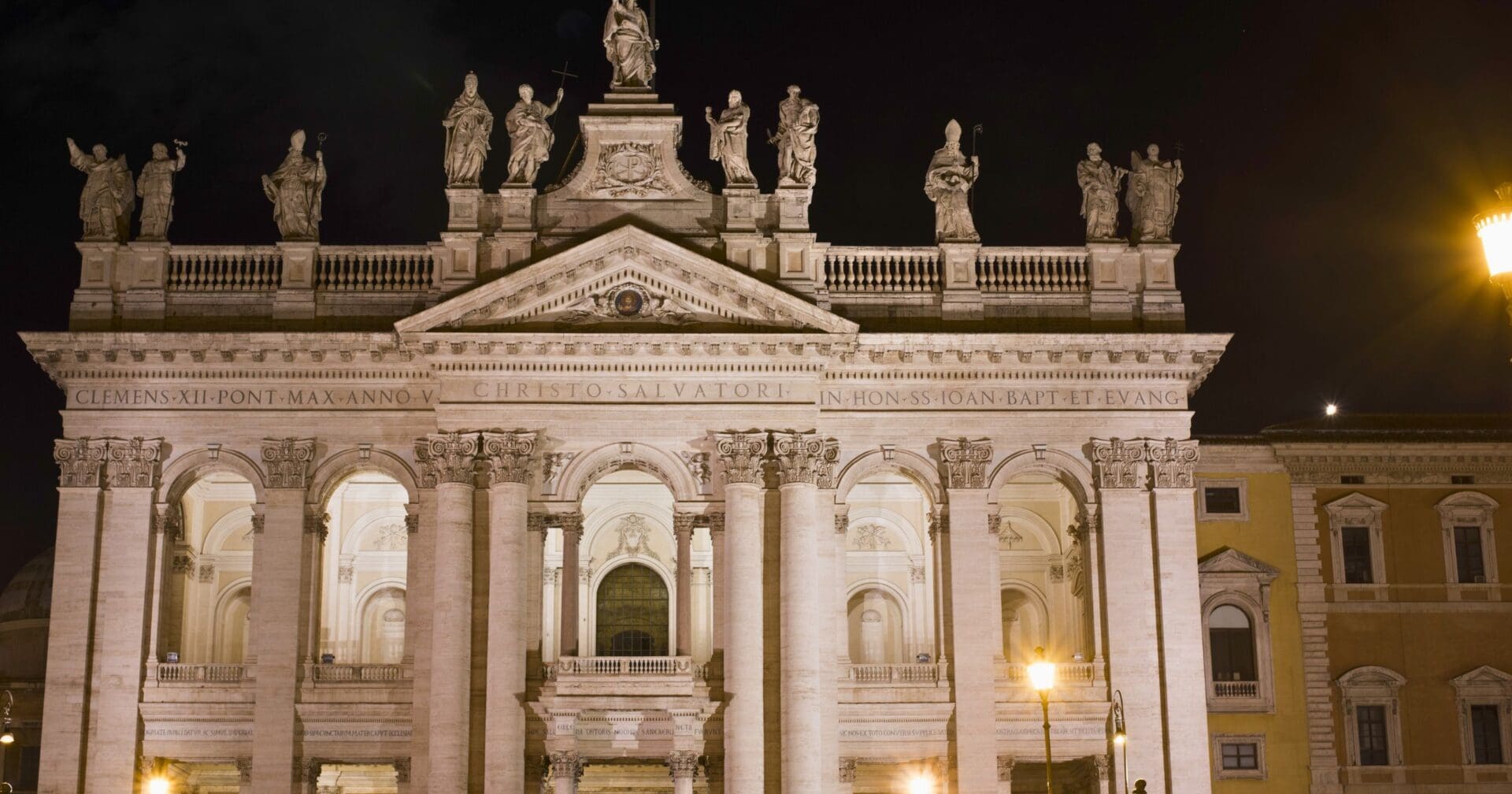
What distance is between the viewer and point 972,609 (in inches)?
1635

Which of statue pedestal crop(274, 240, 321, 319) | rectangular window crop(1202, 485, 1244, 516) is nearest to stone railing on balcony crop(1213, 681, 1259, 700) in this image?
rectangular window crop(1202, 485, 1244, 516)

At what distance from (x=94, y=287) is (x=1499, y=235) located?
3358 cm

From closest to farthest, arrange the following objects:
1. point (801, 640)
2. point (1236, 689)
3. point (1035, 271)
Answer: point (801, 640) < point (1035, 271) < point (1236, 689)

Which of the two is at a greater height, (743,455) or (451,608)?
(743,455)

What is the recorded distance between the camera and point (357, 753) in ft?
134

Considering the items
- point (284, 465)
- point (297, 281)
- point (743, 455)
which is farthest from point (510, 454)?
point (297, 281)

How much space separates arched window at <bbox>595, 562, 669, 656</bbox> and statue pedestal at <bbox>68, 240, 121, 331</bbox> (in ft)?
46.7

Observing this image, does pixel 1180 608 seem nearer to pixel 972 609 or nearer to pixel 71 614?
pixel 972 609

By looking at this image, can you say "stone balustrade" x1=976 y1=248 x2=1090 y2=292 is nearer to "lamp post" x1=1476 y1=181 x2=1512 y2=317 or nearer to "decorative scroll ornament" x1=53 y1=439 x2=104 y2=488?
"decorative scroll ornament" x1=53 y1=439 x2=104 y2=488

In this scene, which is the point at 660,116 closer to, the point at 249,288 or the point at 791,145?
the point at 791,145

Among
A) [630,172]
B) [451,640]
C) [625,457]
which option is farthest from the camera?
[630,172]

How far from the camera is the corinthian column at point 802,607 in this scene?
129ft

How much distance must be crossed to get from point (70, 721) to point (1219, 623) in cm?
2815

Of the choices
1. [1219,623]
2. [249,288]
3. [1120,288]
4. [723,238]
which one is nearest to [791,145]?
[723,238]
